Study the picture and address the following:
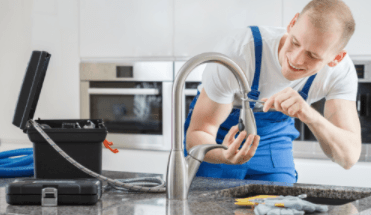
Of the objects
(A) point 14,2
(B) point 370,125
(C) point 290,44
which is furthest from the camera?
(A) point 14,2

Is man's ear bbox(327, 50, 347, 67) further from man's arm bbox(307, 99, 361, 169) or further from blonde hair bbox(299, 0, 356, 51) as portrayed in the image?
man's arm bbox(307, 99, 361, 169)

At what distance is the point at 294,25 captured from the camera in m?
1.25

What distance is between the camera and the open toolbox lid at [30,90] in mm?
1071

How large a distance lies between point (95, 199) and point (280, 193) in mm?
505

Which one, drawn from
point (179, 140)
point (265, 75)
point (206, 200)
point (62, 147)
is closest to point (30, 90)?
point (62, 147)

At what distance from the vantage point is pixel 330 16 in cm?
117

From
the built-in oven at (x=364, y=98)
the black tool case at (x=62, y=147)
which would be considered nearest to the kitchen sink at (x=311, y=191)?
the black tool case at (x=62, y=147)

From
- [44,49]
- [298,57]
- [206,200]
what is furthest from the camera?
[44,49]

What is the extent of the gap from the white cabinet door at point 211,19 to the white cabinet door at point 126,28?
0.07 meters

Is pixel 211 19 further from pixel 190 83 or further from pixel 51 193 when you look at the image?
pixel 51 193

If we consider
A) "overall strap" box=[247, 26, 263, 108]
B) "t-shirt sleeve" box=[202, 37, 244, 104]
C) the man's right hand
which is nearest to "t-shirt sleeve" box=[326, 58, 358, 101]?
"overall strap" box=[247, 26, 263, 108]

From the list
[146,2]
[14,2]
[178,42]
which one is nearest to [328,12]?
[178,42]

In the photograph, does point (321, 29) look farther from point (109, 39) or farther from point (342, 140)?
point (109, 39)

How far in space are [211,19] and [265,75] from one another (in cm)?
106
